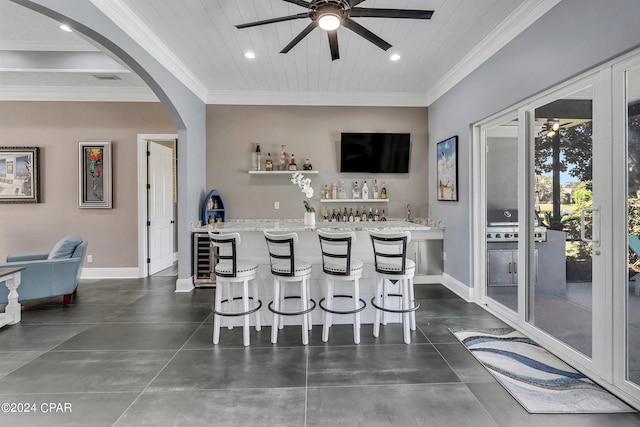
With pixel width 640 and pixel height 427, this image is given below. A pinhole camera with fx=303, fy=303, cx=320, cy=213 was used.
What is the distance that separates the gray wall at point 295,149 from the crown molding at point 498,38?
110 centimetres

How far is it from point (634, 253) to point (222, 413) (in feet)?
9.19

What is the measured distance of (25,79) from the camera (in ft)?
14.8

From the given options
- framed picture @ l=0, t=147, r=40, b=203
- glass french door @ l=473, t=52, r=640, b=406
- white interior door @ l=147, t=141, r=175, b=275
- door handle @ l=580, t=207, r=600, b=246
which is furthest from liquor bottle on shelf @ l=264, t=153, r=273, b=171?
door handle @ l=580, t=207, r=600, b=246

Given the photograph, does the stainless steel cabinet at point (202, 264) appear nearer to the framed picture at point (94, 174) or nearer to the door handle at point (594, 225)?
the framed picture at point (94, 174)

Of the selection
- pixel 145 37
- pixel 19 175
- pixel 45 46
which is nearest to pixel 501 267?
pixel 145 37

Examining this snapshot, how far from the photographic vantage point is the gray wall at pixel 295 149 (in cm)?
510

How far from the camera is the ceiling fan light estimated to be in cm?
225

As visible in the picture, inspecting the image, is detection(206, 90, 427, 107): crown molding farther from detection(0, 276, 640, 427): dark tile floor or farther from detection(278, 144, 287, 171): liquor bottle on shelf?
detection(0, 276, 640, 427): dark tile floor

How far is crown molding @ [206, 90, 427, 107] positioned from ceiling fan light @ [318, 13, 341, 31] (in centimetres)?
279

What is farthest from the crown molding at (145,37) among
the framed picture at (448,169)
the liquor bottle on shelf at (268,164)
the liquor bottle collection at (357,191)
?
the framed picture at (448,169)

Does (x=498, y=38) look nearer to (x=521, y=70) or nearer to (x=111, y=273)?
(x=521, y=70)

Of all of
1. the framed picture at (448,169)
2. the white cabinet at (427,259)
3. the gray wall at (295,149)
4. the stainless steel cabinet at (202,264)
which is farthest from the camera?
the gray wall at (295,149)

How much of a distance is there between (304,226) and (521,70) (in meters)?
2.60

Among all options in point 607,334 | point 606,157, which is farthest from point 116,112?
point 607,334
